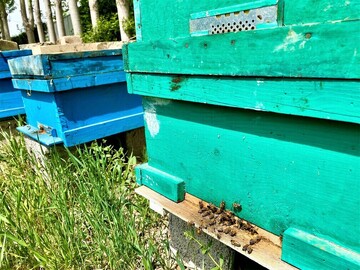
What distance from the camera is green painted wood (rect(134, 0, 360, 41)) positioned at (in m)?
0.83

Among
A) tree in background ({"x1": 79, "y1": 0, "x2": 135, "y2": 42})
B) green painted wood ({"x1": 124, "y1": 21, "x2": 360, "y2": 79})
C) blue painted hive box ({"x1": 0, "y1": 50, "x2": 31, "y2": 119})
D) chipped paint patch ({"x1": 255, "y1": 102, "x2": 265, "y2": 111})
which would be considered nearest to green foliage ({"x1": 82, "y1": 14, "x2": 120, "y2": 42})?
tree in background ({"x1": 79, "y1": 0, "x2": 135, "y2": 42})

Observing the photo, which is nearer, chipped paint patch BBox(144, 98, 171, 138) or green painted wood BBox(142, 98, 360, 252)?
green painted wood BBox(142, 98, 360, 252)

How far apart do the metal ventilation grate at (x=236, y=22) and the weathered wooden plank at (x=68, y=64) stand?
1490mm

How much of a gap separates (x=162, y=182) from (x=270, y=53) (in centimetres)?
87

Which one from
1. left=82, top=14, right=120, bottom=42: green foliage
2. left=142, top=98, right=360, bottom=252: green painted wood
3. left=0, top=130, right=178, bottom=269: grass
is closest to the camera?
left=142, top=98, right=360, bottom=252: green painted wood

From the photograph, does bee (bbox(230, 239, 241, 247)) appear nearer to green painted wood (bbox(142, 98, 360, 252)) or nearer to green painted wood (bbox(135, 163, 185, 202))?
green painted wood (bbox(142, 98, 360, 252))

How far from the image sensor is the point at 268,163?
1.14 m

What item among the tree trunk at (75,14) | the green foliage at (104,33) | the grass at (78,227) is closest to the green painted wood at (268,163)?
the grass at (78,227)

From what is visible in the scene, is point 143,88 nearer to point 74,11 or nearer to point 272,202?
point 272,202

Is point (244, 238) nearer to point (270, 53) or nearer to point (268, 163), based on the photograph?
point (268, 163)

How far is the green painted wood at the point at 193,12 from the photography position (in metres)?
0.83

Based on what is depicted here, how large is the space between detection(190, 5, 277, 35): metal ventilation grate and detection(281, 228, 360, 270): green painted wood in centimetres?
71

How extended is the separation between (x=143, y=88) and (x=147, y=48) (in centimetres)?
20

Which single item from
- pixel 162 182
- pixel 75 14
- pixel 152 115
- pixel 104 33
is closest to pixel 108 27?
pixel 104 33
